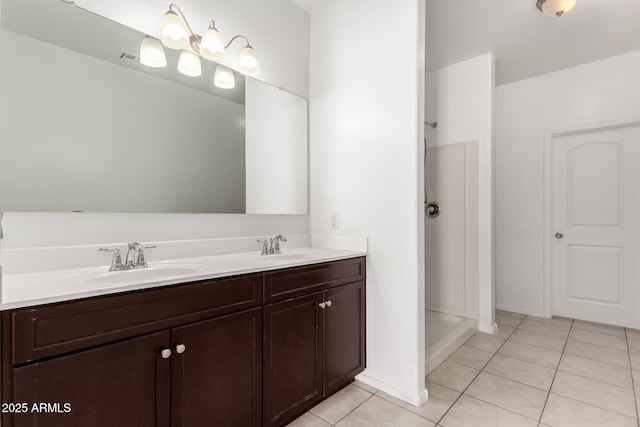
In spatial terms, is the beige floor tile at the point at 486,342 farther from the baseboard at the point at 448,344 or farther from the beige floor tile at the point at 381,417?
the beige floor tile at the point at 381,417

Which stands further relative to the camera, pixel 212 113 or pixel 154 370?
pixel 212 113

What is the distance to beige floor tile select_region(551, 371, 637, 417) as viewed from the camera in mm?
1781

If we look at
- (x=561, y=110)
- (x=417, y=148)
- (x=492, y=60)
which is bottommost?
(x=417, y=148)

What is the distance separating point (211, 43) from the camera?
68.3 inches

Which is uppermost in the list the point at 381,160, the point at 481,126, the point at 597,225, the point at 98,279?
the point at 481,126

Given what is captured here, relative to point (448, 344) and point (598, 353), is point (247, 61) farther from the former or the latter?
point (598, 353)

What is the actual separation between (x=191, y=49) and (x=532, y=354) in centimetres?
328

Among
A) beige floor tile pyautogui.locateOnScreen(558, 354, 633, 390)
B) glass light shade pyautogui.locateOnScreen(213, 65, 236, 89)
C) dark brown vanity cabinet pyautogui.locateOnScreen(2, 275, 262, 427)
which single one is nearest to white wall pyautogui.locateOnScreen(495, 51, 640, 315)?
beige floor tile pyautogui.locateOnScreen(558, 354, 633, 390)

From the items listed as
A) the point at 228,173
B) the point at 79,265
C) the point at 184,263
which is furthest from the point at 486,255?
the point at 79,265

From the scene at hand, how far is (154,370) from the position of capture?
111 centimetres

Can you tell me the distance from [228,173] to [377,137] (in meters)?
1.00

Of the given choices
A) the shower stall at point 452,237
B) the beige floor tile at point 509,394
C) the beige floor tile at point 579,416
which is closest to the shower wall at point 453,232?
the shower stall at point 452,237

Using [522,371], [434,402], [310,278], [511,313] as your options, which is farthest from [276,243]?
[511,313]

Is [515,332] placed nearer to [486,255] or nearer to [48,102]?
[486,255]
